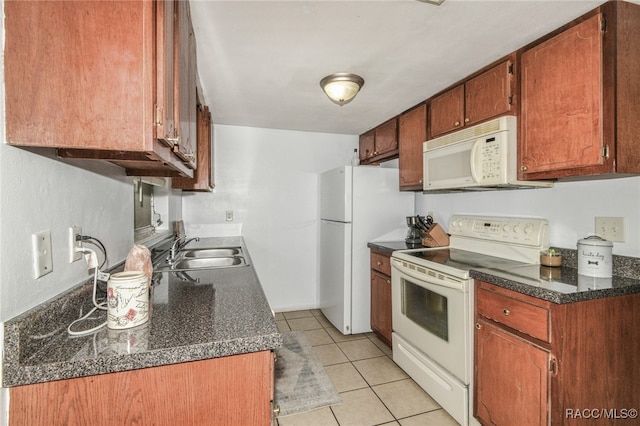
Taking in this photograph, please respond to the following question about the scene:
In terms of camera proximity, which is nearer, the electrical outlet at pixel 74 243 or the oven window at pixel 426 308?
the electrical outlet at pixel 74 243

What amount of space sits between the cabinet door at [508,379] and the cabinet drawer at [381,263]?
1.00 m

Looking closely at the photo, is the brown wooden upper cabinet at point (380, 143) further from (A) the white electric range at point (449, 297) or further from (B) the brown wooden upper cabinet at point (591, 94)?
(B) the brown wooden upper cabinet at point (591, 94)

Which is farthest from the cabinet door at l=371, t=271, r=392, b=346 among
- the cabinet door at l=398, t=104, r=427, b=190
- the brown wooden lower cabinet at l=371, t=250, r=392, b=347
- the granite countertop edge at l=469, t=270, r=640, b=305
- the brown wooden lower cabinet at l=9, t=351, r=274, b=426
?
the brown wooden lower cabinet at l=9, t=351, r=274, b=426

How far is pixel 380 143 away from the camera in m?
3.35

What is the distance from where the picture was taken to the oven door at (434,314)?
1.74m

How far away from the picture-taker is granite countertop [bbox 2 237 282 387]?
0.76 meters

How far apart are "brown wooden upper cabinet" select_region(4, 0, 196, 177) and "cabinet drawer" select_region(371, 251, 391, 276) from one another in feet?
7.11

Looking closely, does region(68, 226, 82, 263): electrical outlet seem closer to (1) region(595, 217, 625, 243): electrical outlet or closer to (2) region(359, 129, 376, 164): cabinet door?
(1) region(595, 217, 625, 243): electrical outlet

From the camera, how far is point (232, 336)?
90 cm

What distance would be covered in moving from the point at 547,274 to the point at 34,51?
2.22 metres

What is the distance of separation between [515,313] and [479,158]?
964 mm

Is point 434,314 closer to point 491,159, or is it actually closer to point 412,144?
point 491,159

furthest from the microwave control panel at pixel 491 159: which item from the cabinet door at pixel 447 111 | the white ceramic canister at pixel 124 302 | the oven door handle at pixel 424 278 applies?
the white ceramic canister at pixel 124 302

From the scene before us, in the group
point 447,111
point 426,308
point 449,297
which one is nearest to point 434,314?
point 426,308
